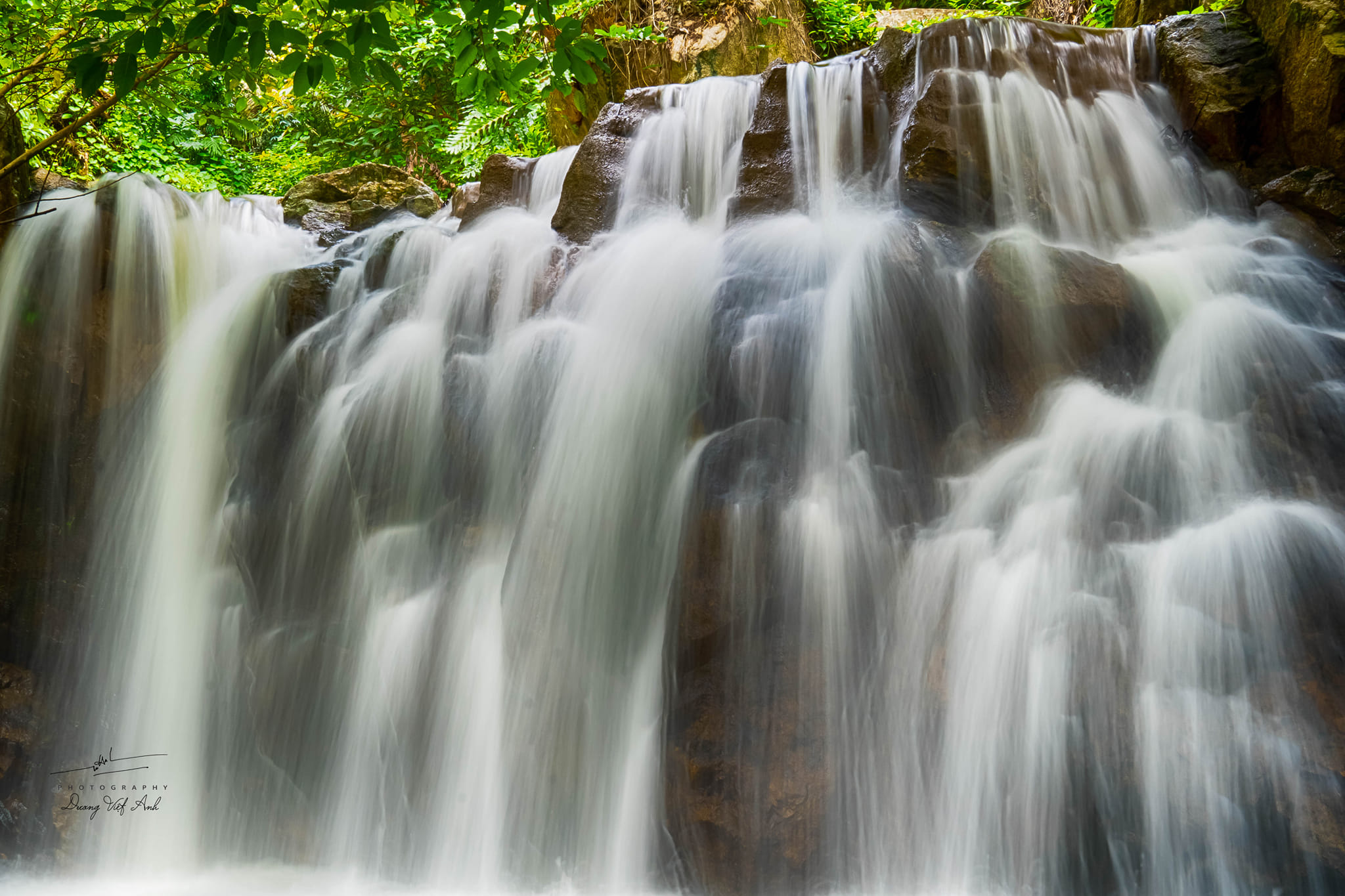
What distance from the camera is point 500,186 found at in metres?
7.42

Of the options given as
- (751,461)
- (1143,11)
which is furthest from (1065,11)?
(751,461)

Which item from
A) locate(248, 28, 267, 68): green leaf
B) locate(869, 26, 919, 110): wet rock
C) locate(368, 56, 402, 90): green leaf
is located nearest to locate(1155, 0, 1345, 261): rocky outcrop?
locate(869, 26, 919, 110): wet rock

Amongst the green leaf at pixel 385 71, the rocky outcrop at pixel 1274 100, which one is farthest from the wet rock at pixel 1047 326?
the green leaf at pixel 385 71

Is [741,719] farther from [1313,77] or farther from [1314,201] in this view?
[1313,77]

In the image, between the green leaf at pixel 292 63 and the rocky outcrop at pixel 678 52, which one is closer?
the green leaf at pixel 292 63

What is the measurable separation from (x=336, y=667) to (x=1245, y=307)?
16.8 ft

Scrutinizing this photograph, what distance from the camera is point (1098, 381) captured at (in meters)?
4.47

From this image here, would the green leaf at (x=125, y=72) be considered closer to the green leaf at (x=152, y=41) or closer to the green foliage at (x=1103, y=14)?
the green leaf at (x=152, y=41)

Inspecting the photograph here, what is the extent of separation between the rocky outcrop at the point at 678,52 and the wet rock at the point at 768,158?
2966mm

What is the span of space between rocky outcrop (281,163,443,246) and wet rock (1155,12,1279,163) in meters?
6.11

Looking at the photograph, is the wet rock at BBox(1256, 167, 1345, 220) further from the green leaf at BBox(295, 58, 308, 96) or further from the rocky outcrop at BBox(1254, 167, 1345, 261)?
the green leaf at BBox(295, 58, 308, 96)

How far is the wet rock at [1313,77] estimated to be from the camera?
17.9 ft

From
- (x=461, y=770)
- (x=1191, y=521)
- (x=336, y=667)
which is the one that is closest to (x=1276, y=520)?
(x=1191, y=521)

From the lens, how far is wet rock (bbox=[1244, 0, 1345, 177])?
5.45m
